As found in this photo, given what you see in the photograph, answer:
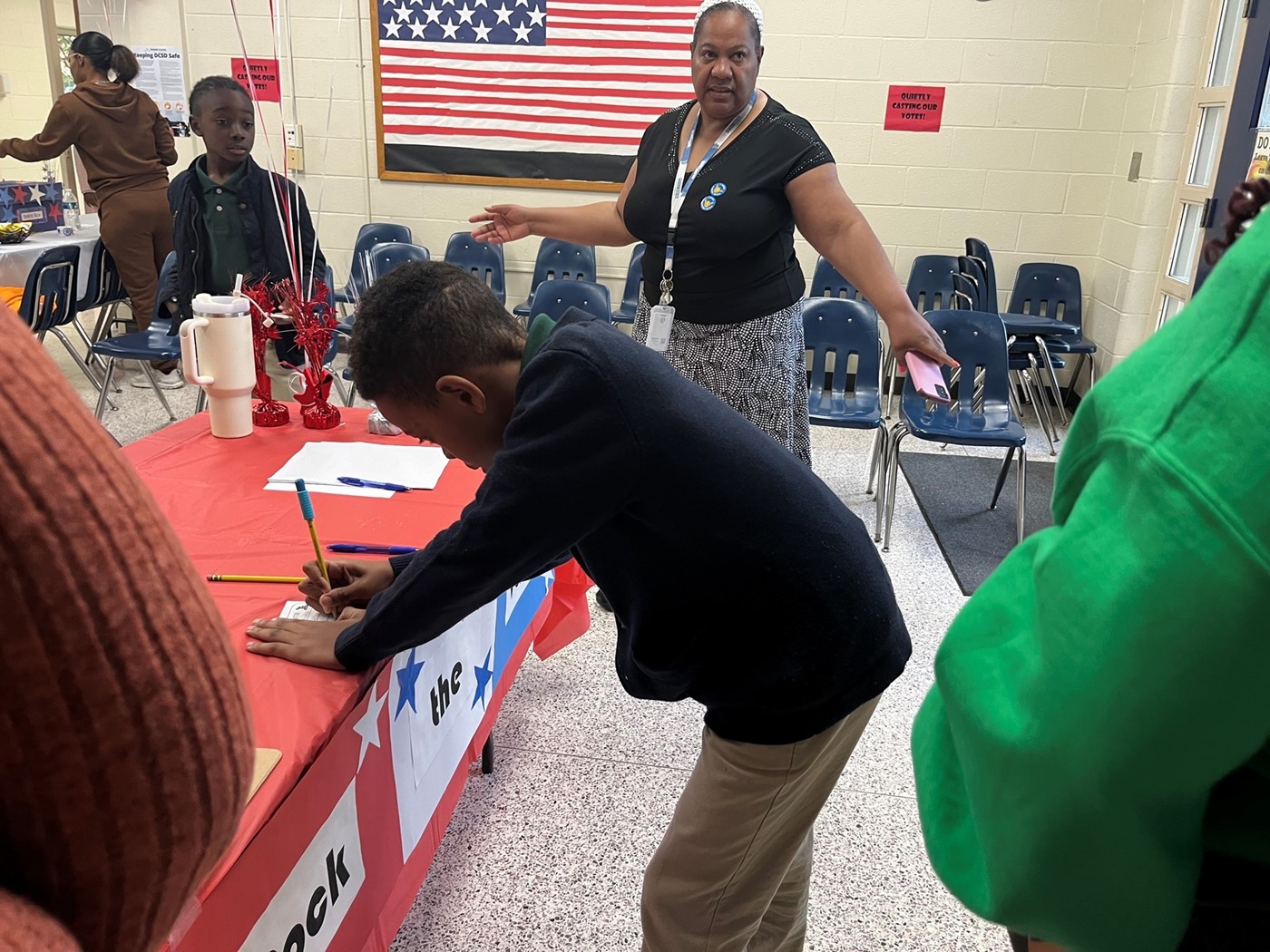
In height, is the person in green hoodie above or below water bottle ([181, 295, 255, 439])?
above

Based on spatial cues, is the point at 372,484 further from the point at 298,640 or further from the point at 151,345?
the point at 151,345

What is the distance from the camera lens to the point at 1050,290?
515cm

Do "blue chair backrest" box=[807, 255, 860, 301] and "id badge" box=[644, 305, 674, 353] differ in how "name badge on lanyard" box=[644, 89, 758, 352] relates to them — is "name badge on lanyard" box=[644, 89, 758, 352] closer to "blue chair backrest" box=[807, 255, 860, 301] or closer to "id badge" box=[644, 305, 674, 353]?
"id badge" box=[644, 305, 674, 353]

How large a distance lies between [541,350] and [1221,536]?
0.73m

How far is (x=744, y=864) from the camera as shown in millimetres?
1161

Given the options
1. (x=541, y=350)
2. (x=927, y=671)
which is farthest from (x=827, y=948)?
(x=541, y=350)

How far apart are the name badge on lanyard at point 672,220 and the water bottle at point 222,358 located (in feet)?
3.13

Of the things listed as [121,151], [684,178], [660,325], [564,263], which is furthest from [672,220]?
[121,151]

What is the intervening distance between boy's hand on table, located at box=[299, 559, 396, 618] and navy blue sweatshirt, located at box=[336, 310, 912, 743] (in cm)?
12

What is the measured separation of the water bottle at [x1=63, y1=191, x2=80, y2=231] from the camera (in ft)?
18.5

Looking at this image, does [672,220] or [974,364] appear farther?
[974,364]

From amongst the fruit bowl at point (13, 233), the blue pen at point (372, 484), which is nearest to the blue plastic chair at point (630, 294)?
the fruit bowl at point (13, 233)

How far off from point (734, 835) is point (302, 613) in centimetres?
64

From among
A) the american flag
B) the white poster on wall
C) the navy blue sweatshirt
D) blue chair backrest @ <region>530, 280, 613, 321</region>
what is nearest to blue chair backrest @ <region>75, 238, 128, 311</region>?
the white poster on wall
